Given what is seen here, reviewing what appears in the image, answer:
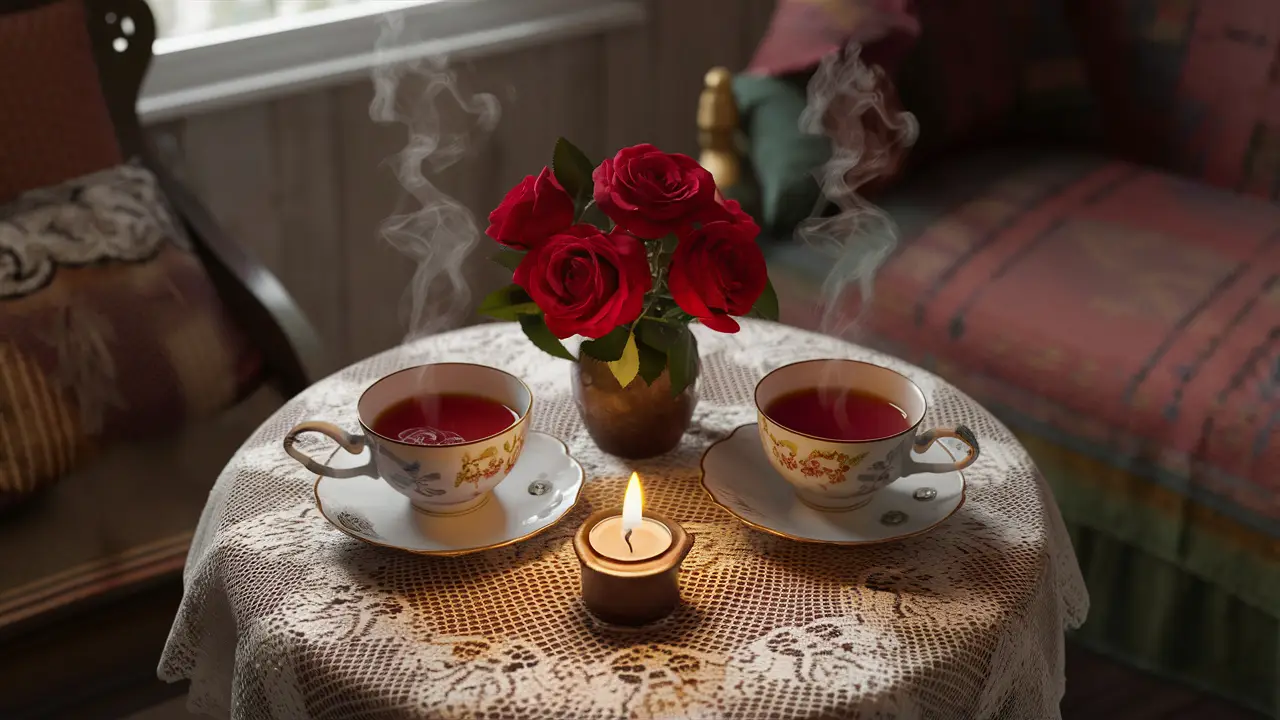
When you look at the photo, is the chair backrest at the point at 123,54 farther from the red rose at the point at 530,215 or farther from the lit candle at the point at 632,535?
the lit candle at the point at 632,535

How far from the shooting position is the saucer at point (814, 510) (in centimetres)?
107

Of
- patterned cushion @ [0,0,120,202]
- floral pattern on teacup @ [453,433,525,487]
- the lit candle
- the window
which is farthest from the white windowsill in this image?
the lit candle

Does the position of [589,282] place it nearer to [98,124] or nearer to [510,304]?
[510,304]

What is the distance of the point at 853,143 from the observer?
197cm

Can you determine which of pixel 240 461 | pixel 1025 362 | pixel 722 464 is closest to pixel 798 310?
pixel 1025 362

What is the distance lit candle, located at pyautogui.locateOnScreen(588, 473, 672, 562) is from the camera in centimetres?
96

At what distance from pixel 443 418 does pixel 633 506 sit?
0.23 metres

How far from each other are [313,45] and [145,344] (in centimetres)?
82

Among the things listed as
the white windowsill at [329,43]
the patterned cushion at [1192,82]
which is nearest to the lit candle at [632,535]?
the white windowsill at [329,43]

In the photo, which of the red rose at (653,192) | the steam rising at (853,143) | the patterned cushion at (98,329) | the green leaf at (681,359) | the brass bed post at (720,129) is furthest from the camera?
the brass bed post at (720,129)

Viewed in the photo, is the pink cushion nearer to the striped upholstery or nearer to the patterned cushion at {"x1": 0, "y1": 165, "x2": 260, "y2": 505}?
the striped upholstery

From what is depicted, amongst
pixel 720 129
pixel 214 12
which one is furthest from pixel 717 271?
pixel 214 12

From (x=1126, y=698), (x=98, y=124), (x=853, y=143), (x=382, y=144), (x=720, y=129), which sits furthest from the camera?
(x=382, y=144)

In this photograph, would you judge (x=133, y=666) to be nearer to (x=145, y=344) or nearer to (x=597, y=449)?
(x=145, y=344)
